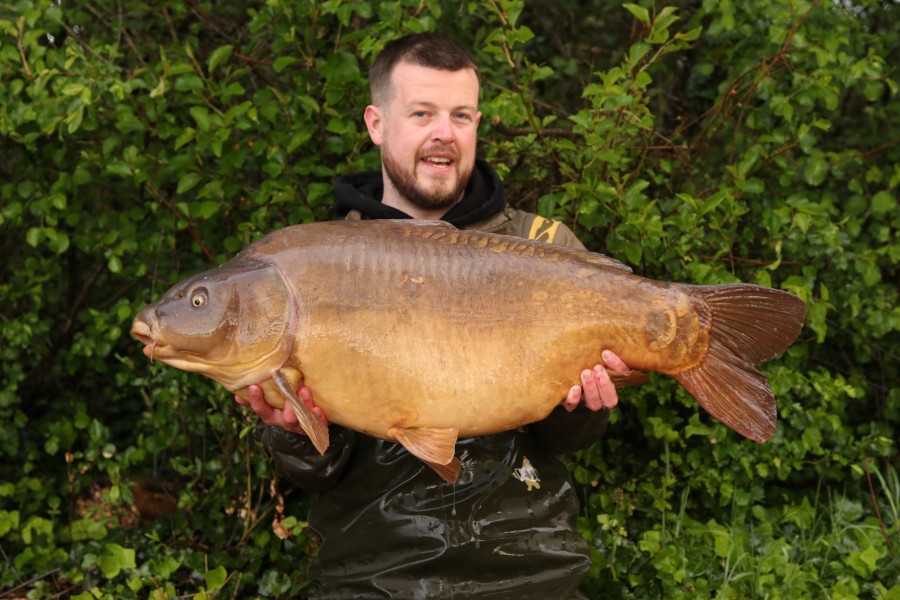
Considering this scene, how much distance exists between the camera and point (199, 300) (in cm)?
203

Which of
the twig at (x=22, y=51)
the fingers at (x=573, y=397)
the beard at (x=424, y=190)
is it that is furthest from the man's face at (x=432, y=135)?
the twig at (x=22, y=51)

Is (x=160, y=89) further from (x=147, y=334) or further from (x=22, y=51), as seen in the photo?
(x=147, y=334)

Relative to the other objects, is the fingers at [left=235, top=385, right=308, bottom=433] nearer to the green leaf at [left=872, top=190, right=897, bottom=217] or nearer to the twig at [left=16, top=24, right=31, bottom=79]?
the twig at [left=16, top=24, right=31, bottom=79]

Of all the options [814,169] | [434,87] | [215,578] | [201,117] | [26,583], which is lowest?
[26,583]

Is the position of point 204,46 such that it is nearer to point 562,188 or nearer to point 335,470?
point 562,188

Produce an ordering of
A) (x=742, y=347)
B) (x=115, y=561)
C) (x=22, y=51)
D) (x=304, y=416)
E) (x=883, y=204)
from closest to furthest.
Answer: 1. (x=304, y=416)
2. (x=742, y=347)
3. (x=115, y=561)
4. (x=22, y=51)
5. (x=883, y=204)

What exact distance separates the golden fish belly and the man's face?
1.83 ft

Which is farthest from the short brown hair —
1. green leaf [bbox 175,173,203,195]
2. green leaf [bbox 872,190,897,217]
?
green leaf [bbox 872,190,897,217]

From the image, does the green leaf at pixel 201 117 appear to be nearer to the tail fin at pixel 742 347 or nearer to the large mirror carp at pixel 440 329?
the large mirror carp at pixel 440 329

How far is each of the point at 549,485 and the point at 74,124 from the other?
5.93ft

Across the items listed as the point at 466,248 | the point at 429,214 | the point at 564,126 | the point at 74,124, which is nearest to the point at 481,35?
the point at 564,126

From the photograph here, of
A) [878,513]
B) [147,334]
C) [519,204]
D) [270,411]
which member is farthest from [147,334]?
[878,513]

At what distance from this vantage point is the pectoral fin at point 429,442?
205 centimetres

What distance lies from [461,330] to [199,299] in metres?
0.54
